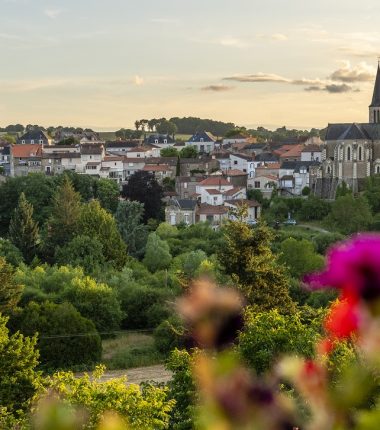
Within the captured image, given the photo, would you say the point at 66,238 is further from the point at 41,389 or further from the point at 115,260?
the point at 41,389

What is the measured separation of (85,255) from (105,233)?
3.35 m

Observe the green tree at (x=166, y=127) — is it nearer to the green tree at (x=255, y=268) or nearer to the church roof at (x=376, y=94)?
the church roof at (x=376, y=94)

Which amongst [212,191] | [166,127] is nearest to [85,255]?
[212,191]

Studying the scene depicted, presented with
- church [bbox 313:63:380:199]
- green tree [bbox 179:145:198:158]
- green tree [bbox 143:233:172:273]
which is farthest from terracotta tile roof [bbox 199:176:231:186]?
green tree [bbox 143:233:172:273]

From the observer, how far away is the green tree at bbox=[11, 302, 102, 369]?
79.3ft

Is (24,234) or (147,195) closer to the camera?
(24,234)

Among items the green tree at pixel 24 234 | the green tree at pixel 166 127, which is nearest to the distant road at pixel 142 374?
the green tree at pixel 24 234

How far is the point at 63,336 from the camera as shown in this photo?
24.3 m

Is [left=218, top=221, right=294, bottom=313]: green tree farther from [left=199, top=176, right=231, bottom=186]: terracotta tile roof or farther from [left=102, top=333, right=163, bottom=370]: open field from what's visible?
[left=199, top=176, right=231, bottom=186]: terracotta tile roof

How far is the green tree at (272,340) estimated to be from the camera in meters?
14.5

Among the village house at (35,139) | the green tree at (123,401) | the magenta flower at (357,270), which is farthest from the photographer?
the village house at (35,139)

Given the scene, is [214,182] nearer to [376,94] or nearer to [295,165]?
[295,165]

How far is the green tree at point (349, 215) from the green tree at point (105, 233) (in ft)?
51.3

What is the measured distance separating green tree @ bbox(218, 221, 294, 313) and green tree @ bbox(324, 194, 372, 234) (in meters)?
27.3
